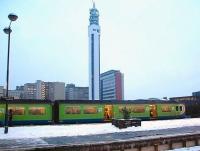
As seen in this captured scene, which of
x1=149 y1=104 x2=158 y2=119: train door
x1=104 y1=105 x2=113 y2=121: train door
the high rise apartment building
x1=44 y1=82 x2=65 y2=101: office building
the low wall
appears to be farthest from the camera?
the high rise apartment building

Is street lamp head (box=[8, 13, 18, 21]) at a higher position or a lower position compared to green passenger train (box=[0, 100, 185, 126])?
higher

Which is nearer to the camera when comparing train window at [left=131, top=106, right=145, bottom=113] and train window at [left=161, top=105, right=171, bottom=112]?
train window at [left=131, top=106, right=145, bottom=113]

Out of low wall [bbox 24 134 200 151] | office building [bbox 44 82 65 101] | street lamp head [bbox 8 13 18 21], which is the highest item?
office building [bbox 44 82 65 101]

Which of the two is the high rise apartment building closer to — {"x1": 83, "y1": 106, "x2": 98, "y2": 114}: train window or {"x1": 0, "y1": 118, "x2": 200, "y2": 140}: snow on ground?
{"x1": 83, "y1": 106, "x2": 98, "y2": 114}: train window

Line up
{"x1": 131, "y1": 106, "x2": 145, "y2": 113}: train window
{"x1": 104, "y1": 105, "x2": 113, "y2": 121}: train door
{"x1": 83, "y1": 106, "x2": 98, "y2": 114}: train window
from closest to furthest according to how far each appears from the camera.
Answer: {"x1": 83, "y1": 106, "x2": 98, "y2": 114}: train window, {"x1": 104, "y1": 105, "x2": 113, "y2": 121}: train door, {"x1": 131, "y1": 106, "x2": 145, "y2": 113}: train window

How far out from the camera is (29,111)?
34625 mm

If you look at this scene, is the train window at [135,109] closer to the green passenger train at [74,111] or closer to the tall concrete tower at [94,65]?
the green passenger train at [74,111]

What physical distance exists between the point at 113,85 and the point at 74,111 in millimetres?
137434

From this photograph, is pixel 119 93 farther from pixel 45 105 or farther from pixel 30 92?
pixel 45 105

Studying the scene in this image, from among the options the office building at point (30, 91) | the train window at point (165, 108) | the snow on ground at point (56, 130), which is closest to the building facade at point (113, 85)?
the office building at point (30, 91)

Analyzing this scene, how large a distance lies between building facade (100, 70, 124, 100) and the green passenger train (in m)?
128

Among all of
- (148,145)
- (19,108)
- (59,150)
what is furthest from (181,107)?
(59,150)

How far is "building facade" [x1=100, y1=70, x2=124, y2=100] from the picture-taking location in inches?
6796

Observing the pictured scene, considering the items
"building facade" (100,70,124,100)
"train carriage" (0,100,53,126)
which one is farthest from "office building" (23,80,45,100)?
"train carriage" (0,100,53,126)
